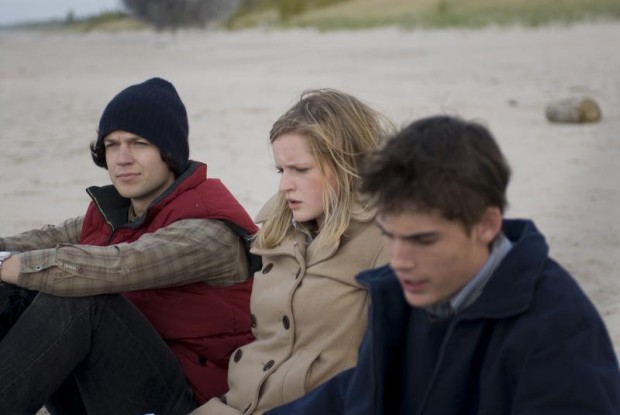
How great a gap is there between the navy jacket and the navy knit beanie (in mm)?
1382

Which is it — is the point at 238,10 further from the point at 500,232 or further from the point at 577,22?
the point at 500,232

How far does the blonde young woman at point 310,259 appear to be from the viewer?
9.52ft

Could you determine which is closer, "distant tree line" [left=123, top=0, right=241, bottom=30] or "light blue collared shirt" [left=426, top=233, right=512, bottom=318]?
"light blue collared shirt" [left=426, top=233, right=512, bottom=318]

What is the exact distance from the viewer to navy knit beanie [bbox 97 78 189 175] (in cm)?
338

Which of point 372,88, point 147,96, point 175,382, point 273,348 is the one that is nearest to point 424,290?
point 273,348

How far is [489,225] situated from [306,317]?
93cm

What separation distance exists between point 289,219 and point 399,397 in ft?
2.84

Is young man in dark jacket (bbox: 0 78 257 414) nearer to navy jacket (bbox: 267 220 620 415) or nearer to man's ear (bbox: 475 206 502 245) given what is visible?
navy jacket (bbox: 267 220 620 415)

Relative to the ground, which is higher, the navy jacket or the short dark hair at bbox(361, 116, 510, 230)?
the short dark hair at bbox(361, 116, 510, 230)

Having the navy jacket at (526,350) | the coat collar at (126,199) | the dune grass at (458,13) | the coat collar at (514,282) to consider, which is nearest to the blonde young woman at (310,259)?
the coat collar at (126,199)

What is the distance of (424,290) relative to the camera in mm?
2107

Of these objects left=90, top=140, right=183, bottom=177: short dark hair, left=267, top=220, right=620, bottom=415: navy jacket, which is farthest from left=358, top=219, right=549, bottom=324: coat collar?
left=90, top=140, right=183, bottom=177: short dark hair

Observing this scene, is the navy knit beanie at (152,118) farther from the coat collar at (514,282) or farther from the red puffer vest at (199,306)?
the coat collar at (514,282)

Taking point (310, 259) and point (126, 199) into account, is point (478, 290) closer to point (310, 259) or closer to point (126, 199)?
point (310, 259)
